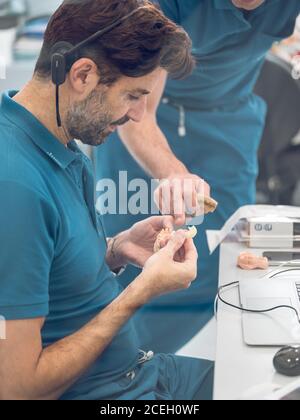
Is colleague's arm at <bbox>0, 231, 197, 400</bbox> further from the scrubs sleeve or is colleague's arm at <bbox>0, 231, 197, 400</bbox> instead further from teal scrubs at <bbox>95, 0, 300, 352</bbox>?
the scrubs sleeve

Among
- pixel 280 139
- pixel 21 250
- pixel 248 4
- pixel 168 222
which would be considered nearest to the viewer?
pixel 21 250

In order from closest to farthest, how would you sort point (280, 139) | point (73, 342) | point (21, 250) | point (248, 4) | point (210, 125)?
point (21, 250) < point (73, 342) < point (248, 4) < point (210, 125) < point (280, 139)

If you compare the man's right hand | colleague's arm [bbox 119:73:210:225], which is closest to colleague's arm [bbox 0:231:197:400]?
the man's right hand

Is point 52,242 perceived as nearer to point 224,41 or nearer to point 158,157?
point 158,157

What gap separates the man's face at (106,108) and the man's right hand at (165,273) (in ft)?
0.68

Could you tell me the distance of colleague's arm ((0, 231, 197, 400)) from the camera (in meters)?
1.04

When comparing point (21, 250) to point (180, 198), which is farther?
point (180, 198)

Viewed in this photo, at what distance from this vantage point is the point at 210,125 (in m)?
1.73

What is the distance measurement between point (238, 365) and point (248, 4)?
746 mm

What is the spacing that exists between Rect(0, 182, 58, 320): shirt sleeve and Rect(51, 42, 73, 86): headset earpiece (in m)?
0.18

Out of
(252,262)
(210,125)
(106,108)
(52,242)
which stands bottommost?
(252,262)

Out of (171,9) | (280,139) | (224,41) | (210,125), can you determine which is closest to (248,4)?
(224,41)

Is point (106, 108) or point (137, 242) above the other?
point (106, 108)
